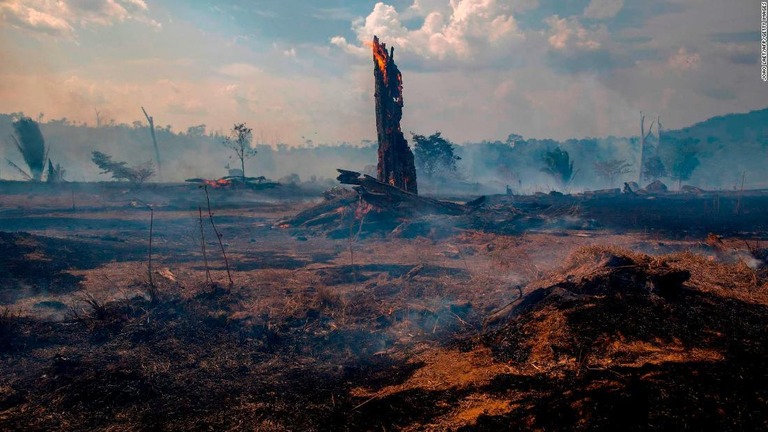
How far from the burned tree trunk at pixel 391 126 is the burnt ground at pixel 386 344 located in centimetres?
1012

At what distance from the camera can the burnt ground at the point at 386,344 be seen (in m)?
4.15

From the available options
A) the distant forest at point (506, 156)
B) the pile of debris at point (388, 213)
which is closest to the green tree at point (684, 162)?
the distant forest at point (506, 156)

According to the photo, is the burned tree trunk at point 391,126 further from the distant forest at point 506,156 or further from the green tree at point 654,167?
the green tree at point 654,167

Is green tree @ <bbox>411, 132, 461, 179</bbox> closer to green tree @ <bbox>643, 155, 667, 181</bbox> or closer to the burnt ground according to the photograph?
green tree @ <bbox>643, 155, 667, 181</bbox>

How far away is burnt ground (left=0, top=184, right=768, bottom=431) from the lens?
4148 millimetres

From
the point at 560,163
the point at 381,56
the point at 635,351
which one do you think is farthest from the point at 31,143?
the point at 560,163

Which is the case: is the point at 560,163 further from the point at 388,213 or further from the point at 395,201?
the point at 388,213

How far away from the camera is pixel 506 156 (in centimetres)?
7369

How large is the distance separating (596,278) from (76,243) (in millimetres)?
17711

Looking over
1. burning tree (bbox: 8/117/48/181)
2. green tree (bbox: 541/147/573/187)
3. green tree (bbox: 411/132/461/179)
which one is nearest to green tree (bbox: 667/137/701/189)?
green tree (bbox: 541/147/573/187)

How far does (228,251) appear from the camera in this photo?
647 inches

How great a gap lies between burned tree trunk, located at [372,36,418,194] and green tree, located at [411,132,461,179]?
23.6 m

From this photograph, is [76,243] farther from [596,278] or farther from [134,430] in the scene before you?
[596,278]

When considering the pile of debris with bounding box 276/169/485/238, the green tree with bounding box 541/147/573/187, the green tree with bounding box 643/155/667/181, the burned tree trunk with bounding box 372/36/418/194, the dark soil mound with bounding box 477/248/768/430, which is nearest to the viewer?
the dark soil mound with bounding box 477/248/768/430
